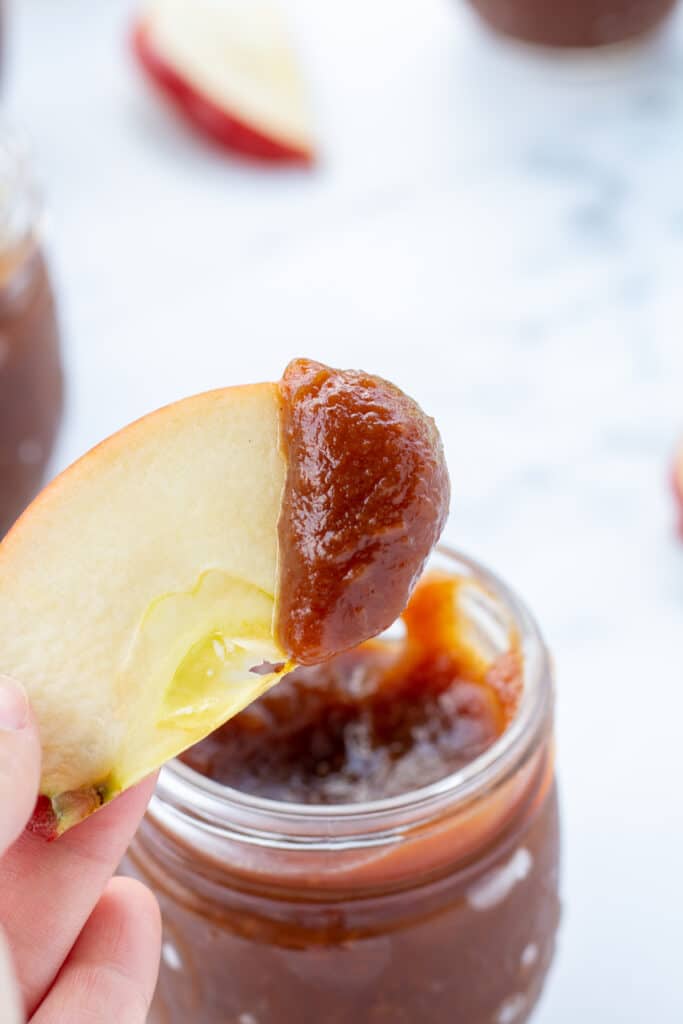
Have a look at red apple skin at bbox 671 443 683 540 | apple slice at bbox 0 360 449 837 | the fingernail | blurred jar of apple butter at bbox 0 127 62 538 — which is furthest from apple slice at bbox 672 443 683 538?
the fingernail

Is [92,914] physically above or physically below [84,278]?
below

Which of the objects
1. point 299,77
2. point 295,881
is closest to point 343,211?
point 299,77

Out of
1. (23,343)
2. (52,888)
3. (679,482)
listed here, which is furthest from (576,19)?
(52,888)

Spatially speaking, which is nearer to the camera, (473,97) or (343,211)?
(343,211)

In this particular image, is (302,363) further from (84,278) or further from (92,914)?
(84,278)

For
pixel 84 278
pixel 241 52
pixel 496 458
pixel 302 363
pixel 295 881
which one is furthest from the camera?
pixel 241 52

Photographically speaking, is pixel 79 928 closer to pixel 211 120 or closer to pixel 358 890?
pixel 358 890
